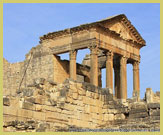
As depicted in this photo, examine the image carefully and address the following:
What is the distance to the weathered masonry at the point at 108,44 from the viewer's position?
129ft

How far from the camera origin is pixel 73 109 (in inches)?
814

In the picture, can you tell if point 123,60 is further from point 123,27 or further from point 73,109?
point 73,109

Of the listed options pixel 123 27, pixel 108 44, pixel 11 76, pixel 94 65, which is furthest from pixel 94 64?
pixel 11 76

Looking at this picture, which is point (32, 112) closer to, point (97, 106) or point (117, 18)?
point (97, 106)

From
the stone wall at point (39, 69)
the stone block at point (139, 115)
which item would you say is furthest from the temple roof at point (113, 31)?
the stone block at point (139, 115)

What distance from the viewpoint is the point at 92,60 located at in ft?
128

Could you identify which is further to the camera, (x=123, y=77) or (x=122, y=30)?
(x=122, y=30)

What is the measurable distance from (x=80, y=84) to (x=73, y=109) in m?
1.31

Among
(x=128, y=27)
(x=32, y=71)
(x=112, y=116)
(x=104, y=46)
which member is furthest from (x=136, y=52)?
(x=112, y=116)

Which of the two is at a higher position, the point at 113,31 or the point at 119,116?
the point at 113,31

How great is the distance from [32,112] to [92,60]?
68.3ft

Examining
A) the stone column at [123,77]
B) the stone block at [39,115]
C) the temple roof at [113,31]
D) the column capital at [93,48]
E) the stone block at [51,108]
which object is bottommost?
the stone block at [39,115]

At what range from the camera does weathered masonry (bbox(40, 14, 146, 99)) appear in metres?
39.3

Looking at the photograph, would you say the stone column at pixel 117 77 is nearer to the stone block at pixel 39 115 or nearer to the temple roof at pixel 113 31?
the temple roof at pixel 113 31
